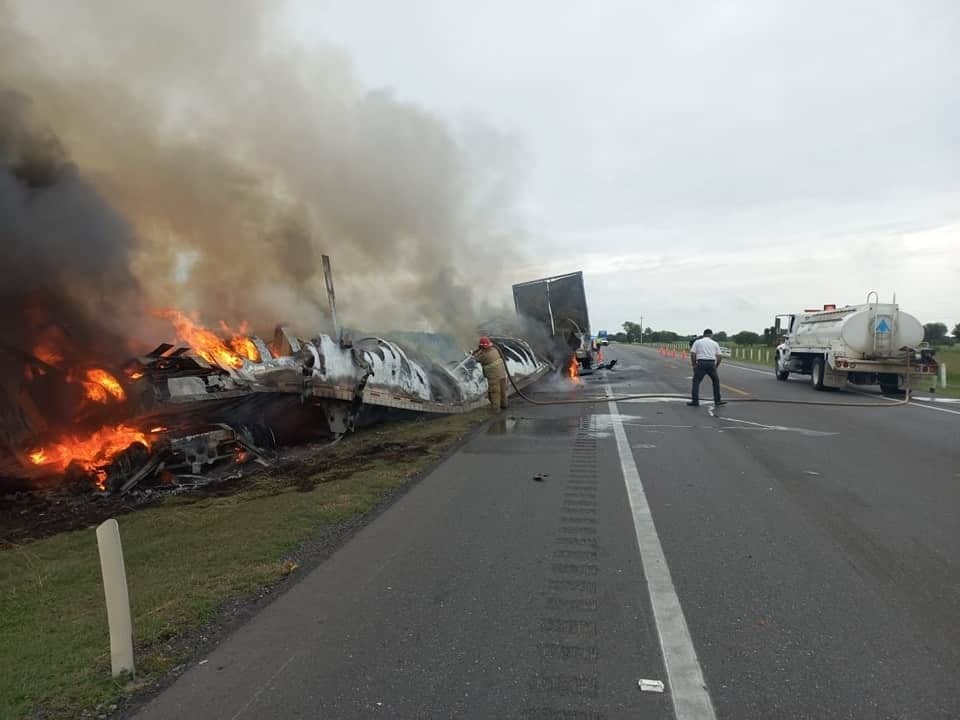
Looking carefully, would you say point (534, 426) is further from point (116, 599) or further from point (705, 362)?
point (116, 599)

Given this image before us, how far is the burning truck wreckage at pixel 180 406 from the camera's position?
686 cm

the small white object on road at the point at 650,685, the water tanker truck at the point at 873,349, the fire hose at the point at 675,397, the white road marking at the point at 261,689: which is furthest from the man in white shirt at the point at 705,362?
the white road marking at the point at 261,689

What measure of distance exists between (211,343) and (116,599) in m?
5.93

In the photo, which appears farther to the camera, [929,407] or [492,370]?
[929,407]

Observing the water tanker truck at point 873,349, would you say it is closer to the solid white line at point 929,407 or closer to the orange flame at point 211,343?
the solid white line at point 929,407

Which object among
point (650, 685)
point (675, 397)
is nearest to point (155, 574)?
point (650, 685)

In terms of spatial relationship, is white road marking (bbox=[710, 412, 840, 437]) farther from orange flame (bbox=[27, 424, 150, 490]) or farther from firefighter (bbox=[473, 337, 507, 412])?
orange flame (bbox=[27, 424, 150, 490])

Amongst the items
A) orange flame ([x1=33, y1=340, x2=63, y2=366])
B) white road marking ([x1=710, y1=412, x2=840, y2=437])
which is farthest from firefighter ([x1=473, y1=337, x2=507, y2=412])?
orange flame ([x1=33, y1=340, x2=63, y2=366])

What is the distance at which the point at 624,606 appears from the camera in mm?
3141

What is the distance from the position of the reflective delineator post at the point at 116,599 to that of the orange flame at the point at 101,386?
571 cm

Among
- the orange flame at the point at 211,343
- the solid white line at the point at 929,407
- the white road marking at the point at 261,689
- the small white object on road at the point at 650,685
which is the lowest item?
the solid white line at the point at 929,407

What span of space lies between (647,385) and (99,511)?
518 inches

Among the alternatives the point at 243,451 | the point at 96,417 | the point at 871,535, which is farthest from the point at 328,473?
the point at 871,535

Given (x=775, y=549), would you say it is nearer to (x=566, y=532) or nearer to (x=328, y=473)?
(x=566, y=532)
